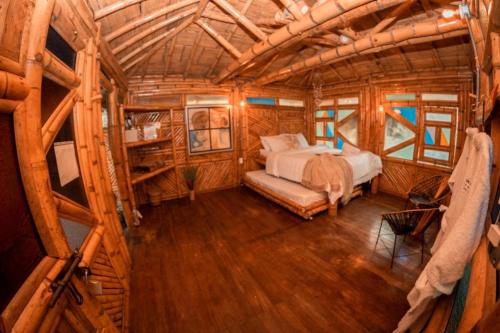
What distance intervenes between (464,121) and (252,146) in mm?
4553

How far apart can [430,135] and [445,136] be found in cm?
25

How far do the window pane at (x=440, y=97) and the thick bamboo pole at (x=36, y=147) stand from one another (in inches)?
231

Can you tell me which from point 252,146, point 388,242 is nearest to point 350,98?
point 252,146

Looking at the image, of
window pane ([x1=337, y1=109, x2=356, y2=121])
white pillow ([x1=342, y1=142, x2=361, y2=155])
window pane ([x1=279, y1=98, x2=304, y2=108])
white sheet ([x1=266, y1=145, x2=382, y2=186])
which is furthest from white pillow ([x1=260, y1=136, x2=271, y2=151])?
window pane ([x1=337, y1=109, x2=356, y2=121])

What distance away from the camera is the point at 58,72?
4.27ft

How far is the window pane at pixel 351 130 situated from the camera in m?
5.66

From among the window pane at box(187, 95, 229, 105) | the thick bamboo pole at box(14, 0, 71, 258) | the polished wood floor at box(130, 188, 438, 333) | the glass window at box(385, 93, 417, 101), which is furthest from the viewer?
the window pane at box(187, 95, 229, 105)

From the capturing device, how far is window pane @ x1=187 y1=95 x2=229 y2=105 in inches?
197

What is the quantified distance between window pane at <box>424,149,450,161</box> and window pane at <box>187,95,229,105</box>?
192 inches

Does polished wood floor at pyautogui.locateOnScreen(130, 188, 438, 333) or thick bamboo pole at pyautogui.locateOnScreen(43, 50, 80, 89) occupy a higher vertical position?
thick bamboo pole at pyautogui.locateOnScreen(43, 50, 80, 89)

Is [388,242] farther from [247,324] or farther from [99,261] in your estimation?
[99,261]

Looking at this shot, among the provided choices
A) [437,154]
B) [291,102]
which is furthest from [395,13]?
[291,102]

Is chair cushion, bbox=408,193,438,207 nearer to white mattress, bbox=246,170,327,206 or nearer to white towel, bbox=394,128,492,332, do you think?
white mattress, bbox=246,170,327,206

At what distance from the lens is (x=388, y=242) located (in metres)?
2.89
